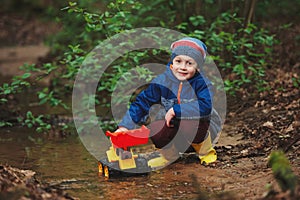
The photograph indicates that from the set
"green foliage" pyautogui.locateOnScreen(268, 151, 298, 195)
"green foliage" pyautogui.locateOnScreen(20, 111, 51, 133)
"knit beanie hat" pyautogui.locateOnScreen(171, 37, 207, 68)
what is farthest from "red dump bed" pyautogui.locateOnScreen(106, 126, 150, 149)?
"green foliage" pyautogui.locateOnScreen(20, 111, 51, 133)

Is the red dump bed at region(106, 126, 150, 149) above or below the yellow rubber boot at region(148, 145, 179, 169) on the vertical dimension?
above

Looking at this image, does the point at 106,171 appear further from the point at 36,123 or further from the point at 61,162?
the point at 36,123

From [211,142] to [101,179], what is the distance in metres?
1.14

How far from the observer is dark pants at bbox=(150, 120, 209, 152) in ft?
15.0

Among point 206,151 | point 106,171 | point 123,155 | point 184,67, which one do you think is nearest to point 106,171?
point 106,171

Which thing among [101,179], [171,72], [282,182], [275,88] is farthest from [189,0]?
[282,182]

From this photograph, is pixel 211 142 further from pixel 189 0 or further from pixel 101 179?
pixel 189 0

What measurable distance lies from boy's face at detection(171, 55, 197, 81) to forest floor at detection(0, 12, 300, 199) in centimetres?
81

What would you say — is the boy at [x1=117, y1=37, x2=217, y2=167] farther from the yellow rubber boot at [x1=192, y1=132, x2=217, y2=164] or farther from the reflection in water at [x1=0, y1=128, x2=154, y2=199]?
the reflection in water at [x1=0, y1=128, x2=154, y2=199]

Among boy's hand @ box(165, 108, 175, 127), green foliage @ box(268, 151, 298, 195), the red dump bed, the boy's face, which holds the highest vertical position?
the boy's face

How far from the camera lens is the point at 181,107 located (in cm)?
444

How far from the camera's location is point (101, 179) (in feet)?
14.2

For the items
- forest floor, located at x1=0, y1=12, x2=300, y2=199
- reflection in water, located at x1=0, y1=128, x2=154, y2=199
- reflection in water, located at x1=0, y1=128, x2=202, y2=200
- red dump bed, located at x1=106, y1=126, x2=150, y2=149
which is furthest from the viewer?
red dump bed, located at x1=106, y1=126, x2=150, y2=149

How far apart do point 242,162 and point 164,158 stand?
0.70m
